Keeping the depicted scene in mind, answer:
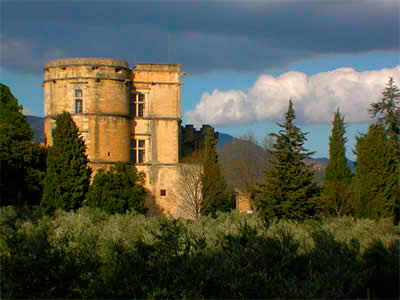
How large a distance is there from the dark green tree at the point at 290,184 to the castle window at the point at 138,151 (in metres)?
10.9

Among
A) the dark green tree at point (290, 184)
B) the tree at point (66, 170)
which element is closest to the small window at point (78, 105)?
the tree at point (66, 170)

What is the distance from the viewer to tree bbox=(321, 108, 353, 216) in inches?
1404

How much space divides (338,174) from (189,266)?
2952 centimetres

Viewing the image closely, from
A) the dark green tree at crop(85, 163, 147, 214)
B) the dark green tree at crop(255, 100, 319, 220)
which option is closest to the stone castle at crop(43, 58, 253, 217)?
the dark green tree at crop(85, 163, 147, 214)

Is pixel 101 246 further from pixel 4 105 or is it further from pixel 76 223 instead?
pixel 4 105

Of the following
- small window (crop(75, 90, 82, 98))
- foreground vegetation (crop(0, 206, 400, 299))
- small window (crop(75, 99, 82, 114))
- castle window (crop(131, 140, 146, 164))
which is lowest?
foreground vegetation (crop(0, 206, 400, 299))

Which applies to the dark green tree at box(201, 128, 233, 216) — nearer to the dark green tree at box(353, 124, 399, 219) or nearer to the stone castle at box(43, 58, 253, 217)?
the stone castle at box(43, 58, 253, 217)

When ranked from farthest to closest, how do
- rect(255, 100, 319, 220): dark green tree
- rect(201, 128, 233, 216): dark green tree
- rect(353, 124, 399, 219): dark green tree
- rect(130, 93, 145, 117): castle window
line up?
rect(130, 93, 145, 117): castle window, rect(201, 128, 233, 216): dark green tree, rect(353, 124, 399, 219): dark green tree, rect(255, 100, 319, 220): dark green tree

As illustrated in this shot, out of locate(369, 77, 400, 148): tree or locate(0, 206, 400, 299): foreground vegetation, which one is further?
locate(369, 77, 400, 148): tree

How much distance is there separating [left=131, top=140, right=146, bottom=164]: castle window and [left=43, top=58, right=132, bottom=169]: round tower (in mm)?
1493

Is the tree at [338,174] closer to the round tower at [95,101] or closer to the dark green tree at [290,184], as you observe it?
the dark green tree at [290,184]

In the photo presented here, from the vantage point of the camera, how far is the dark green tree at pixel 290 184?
26734 mm

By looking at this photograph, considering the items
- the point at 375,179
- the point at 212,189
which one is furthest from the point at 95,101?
the point at 375,179

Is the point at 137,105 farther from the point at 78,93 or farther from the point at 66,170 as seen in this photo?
the point at 66,170
